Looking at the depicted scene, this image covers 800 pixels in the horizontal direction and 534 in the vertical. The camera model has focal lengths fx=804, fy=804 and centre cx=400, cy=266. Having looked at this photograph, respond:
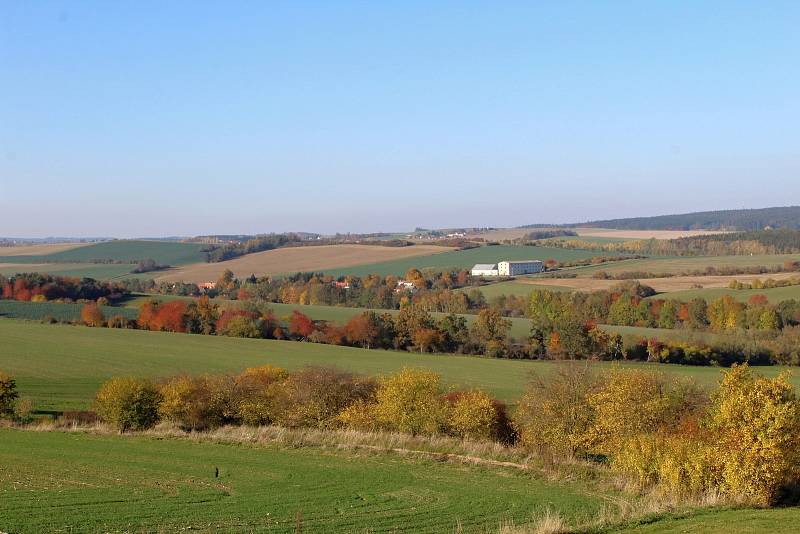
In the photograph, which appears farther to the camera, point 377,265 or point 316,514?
point 377,265

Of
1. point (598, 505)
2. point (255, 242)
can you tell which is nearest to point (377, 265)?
point (255, 242)

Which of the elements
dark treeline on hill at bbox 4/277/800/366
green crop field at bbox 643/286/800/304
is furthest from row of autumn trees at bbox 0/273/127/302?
green crop field at bbox 643/286/800/304

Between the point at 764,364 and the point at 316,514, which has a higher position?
the point at 316,514

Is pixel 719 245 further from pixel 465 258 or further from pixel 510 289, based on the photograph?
pixel 510 289

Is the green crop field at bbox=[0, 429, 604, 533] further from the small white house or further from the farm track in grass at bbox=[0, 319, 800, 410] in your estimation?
the small white house

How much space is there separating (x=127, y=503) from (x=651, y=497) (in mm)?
13701

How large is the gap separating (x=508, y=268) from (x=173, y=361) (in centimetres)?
7079

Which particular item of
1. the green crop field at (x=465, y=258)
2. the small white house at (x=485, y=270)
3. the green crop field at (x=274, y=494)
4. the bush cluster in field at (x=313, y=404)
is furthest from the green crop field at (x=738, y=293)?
the green crop field at (x=274, y=494)

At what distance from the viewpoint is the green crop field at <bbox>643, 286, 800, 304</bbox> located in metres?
80.6

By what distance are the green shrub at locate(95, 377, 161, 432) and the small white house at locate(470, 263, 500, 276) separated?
82783 mm

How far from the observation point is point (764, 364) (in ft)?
208

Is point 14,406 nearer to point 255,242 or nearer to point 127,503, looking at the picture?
point 127,503

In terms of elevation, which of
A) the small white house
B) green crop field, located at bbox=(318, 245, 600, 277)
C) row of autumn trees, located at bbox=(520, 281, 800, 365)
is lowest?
row of autumn trees, located at bbox=(520, 281, 800, 365)

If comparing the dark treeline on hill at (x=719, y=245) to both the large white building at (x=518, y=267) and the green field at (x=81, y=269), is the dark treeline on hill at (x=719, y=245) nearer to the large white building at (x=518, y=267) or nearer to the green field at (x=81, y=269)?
the large white building at (x=518, y=267)
